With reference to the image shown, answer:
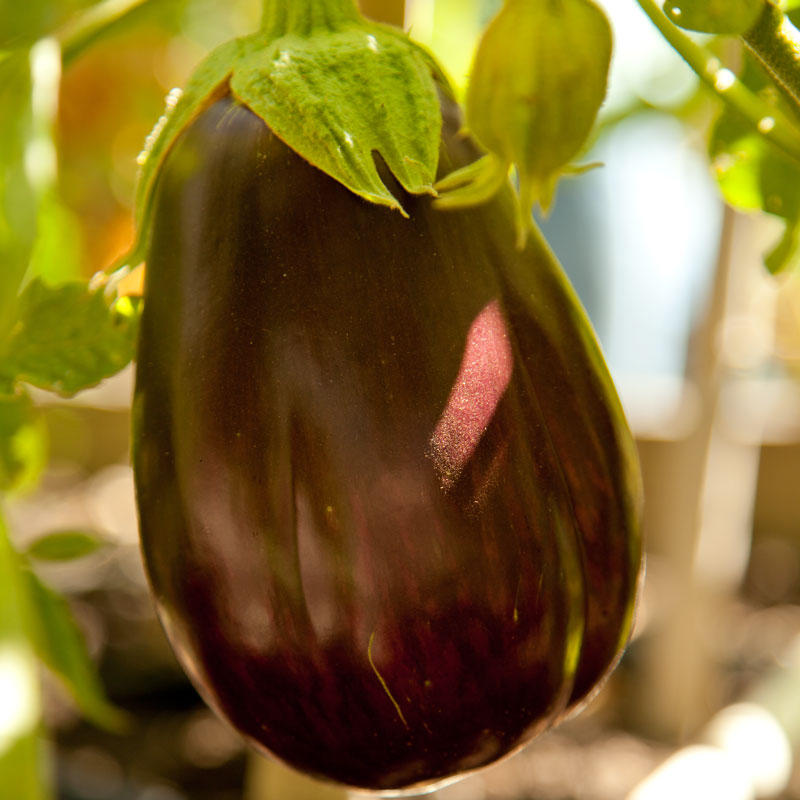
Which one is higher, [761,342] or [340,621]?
[340,621]

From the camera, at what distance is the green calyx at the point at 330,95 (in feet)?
0.87

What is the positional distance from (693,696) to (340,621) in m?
1.20

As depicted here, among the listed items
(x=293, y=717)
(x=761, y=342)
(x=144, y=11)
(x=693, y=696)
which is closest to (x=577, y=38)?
(x=293, y=717)

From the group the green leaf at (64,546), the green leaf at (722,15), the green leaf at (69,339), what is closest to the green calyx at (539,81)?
the green leaf at (722,15)

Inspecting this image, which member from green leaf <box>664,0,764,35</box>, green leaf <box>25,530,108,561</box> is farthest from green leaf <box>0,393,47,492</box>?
green leaf <box>664,0,764,35</box>

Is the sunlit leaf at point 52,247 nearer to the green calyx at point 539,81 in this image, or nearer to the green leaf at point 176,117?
the green leaf at point 176,117

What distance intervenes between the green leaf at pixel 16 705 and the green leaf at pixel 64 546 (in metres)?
0.06

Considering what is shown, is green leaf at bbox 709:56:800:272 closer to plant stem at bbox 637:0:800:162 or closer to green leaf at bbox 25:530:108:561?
plant stem at bbox 637:0:800:162

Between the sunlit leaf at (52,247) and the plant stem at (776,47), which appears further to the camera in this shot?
the sunlit leaf at (52,247)

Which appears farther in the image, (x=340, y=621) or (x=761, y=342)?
(x=761, y=342)

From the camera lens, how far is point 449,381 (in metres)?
0.25

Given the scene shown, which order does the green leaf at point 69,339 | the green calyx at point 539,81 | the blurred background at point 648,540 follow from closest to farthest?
the green calyx at point 539,81 < the green leaf at point 69,339 < the blurred background at point 648,540

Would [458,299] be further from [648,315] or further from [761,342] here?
[648,315]

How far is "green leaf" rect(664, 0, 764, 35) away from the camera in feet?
0.70
